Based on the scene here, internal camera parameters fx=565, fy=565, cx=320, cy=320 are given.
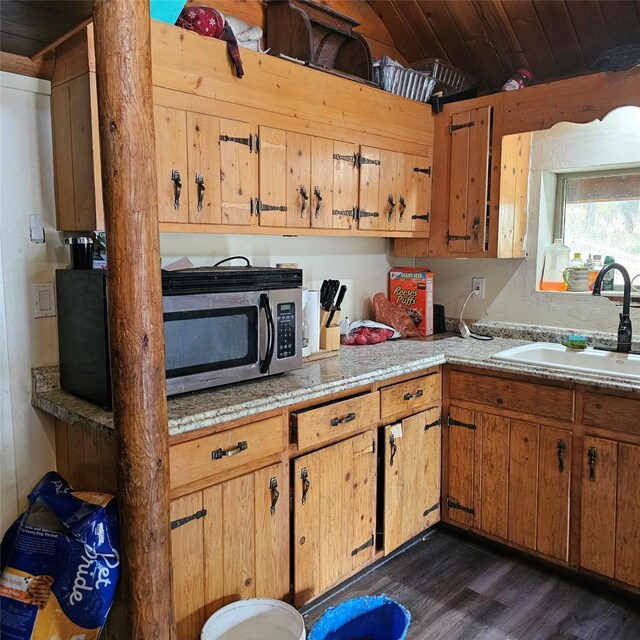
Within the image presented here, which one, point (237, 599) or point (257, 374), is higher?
point (257, 374)

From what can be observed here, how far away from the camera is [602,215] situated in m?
2.83

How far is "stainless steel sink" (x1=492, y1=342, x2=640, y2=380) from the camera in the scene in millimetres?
2438

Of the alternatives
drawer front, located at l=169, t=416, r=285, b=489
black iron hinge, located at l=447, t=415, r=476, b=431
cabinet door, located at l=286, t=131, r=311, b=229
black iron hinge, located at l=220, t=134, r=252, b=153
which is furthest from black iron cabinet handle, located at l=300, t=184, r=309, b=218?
black iron hinge, located at l=447, t=415, r=476, b=431

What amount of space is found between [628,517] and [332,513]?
1.12m

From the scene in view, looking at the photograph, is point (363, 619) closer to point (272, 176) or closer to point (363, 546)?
point (363, 546)

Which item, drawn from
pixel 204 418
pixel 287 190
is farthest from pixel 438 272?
pixel 204 418

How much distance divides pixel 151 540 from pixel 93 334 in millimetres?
632

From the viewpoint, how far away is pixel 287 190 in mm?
2307

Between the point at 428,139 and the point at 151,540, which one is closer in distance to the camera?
the point at 151,540

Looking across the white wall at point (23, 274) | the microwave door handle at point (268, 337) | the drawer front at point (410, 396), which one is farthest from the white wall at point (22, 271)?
the drawer front at point (410, 396)

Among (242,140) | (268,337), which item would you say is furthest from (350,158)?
(268,337)

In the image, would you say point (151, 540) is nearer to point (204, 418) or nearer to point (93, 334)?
point (204, 418)

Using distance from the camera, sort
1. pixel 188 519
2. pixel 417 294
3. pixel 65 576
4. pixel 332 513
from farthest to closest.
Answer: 1. pixel 417 294
2. pixel 332 513
3. pixel 188 519
4. pixel 65 576

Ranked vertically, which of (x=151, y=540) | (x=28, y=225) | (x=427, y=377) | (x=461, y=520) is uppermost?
(x=28, y=225)
